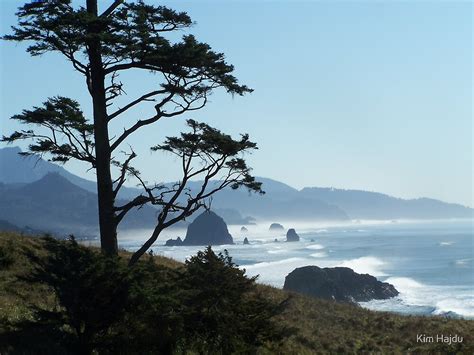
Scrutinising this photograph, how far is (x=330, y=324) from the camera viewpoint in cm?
2030

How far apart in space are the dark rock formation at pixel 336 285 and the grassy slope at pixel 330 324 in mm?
49729

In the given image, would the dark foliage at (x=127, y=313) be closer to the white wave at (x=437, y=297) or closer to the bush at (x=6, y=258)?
the bush at (x=6, y=258)

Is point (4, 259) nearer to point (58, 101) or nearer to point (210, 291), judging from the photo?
point (58, 101)

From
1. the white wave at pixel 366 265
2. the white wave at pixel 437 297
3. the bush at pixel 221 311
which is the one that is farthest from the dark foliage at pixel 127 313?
the white wave at pixel 366 265

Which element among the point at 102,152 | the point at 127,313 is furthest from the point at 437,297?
the point at 127,313

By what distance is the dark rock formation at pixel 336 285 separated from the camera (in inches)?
2886

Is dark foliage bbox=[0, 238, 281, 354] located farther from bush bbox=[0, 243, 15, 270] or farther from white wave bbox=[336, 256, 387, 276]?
white wave bbox=[336, 256, 387, 276]

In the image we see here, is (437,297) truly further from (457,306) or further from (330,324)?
(330,324)

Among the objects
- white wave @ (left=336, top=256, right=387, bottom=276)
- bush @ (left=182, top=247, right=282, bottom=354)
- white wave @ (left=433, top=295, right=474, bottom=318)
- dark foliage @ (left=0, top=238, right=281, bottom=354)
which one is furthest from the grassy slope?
white wave @ (left=336, top=256, right=387, bottom=276)

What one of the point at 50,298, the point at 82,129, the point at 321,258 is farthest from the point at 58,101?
the point at 321,258

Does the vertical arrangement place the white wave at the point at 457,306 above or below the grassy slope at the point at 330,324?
below

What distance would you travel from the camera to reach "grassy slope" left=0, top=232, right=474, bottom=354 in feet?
50.5

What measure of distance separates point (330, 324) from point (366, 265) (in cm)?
11499

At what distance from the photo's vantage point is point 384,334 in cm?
1905
